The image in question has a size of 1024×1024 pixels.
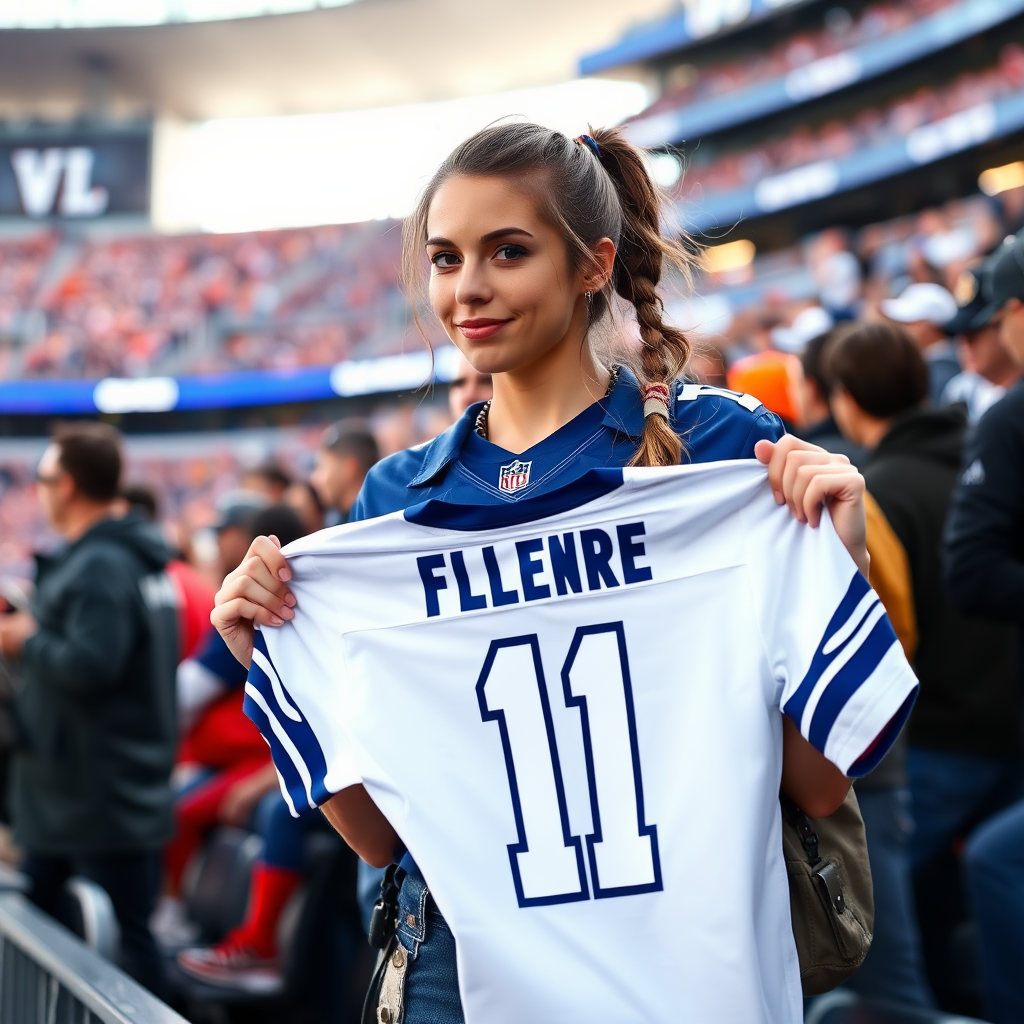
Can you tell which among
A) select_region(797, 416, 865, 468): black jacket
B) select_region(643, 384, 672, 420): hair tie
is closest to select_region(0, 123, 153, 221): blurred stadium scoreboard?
select_region(797, 416, 865, 468): black jacket

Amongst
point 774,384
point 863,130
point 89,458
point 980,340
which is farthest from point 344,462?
point 863,130

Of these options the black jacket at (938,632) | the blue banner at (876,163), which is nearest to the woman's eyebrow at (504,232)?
→ the black jacket at (938,632)

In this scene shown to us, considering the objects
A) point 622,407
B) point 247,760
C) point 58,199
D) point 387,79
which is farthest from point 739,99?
point 622,407

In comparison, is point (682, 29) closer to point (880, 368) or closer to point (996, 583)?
point (880, 368)

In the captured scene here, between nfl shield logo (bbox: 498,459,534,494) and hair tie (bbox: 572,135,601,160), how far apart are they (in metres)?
0.40

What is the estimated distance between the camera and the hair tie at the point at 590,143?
150 centimetres

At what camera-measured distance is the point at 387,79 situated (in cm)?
3147

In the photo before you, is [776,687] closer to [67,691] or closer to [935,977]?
[935,977]

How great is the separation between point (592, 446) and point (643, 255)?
0.28 meters

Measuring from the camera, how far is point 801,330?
515cm

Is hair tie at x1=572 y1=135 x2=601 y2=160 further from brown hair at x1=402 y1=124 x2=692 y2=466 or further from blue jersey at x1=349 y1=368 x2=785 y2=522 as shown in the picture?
blue jersey at x1=349 y1=368 x2=785 y2=522

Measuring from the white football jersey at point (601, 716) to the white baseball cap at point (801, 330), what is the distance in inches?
97.3

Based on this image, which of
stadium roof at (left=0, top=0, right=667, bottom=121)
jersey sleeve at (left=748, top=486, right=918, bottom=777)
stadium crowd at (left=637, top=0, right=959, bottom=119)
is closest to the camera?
jersey sleeve at (left=748, top=486, right=918, bottom=777)

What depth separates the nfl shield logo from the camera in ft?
4.62
